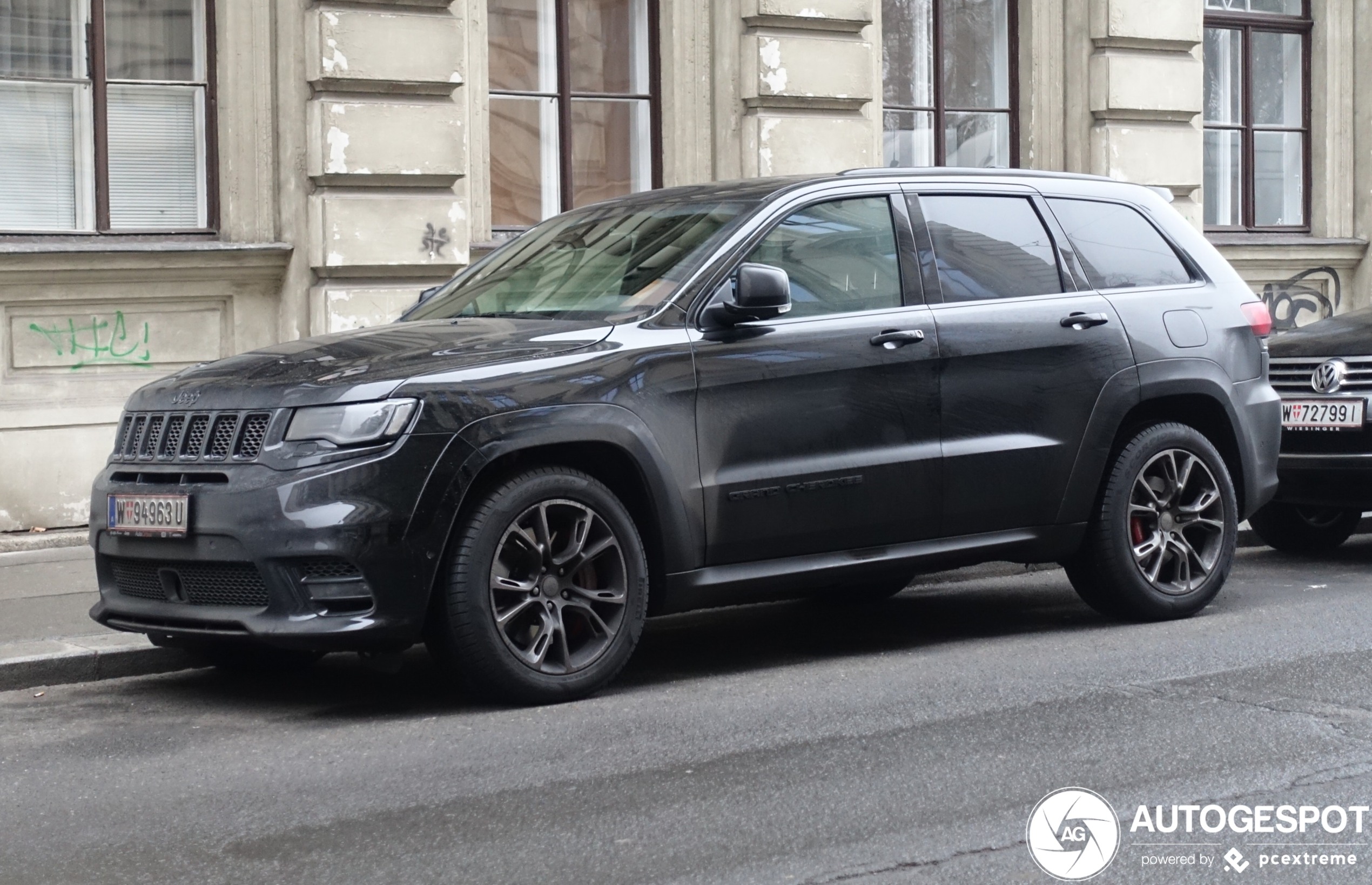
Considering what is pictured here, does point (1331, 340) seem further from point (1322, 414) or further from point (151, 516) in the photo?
point (151, 516)

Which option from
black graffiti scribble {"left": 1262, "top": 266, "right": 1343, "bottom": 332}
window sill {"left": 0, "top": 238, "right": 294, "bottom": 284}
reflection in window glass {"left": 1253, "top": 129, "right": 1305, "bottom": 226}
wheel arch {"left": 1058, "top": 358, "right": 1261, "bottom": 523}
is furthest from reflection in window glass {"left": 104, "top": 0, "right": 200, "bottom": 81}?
reflection in window glass {"left": 1253, "top": 129, "right": 1305, "bottom": 226}

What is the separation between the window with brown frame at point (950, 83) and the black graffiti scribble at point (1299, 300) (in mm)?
2602

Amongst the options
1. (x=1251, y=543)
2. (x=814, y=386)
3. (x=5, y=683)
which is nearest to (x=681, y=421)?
(x=814, y=386)

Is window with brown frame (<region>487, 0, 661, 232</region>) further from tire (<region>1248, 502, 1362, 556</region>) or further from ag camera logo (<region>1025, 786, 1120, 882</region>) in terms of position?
ag camera logo (<region>1025, 786, 1120, 882</region>)

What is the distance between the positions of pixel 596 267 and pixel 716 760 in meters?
2.21

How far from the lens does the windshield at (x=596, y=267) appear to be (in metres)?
6.17

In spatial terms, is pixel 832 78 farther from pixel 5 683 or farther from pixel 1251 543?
pixel 5 683

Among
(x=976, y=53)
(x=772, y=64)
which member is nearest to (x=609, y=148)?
(x=772, y=64)

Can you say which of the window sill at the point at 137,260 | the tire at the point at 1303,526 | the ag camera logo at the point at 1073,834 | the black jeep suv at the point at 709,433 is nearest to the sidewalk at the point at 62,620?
the tire at the point at 1303,526

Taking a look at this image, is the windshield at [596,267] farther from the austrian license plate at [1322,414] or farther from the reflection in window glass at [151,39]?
the reflection in window glass at [151,39]

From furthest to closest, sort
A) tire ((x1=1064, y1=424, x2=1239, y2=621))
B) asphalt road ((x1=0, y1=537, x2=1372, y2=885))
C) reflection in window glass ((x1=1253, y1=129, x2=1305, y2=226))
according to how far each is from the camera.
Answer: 1. reflection in window glass ((x1=1253, y1=129, x2=1305, y2=226))
2. tire ((x1=1064, y1=424, x2=1239, y2=621))
3. asphalt road ((x1=0, y1=537, x2=1372, y2=885))

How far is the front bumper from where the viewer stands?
5332 mm

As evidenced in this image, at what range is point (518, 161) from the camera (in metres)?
12.3

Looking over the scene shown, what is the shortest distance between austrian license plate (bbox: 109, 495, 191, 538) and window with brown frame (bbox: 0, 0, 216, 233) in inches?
211
